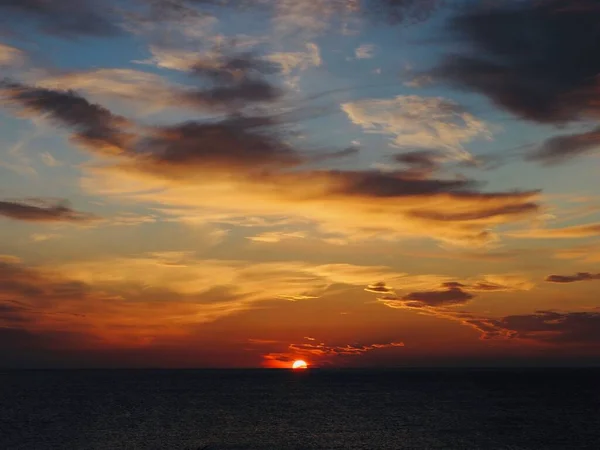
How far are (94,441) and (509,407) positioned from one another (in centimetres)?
9375

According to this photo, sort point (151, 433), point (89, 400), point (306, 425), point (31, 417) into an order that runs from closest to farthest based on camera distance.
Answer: point (151, 433) → point (306, 425) → point (31, 417) → point (89, 400)

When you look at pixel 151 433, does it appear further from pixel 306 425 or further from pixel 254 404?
pixel 254 404

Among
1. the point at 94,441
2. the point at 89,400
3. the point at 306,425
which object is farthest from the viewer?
the point at 89,400

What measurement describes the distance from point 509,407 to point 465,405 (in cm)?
1025

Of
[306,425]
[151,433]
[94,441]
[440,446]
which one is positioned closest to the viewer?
[440,446]

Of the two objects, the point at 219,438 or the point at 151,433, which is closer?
the point at 219,438

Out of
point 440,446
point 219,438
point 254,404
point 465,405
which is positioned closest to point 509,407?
point 465,405

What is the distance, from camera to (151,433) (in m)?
99.8

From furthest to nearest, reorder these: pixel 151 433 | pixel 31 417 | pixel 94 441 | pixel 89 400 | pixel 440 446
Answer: pixel 89 400 → pixel 31 417 → pixel 151 433 → pixel 94 441 → pixel 440 446

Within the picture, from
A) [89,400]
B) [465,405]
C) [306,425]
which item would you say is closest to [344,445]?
[306,425]

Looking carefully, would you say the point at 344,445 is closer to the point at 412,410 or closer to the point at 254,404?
the point at 412,410

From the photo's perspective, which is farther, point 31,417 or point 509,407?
point 509,407

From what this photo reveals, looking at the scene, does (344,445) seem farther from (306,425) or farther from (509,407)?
(509,407)

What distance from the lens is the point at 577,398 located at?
596ft
